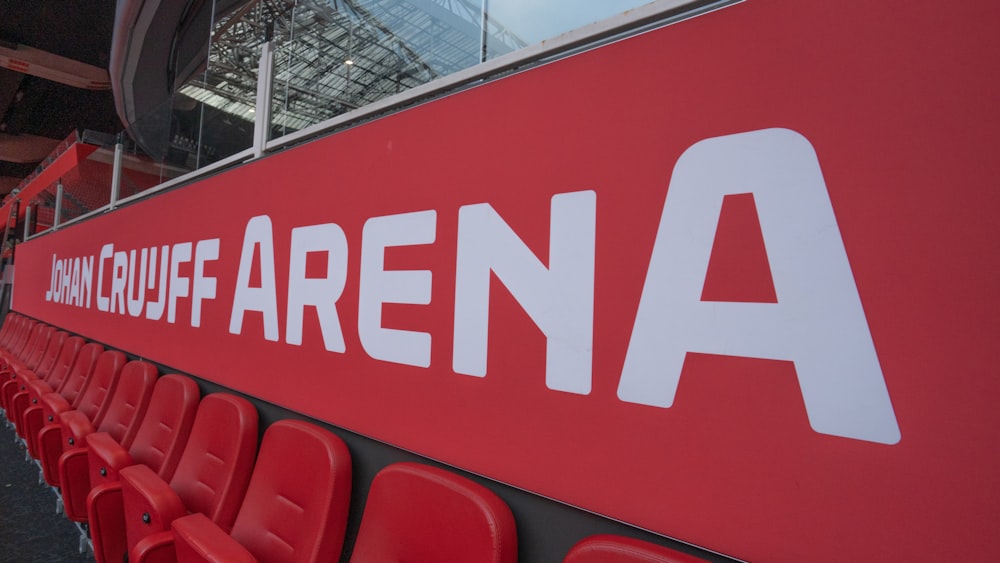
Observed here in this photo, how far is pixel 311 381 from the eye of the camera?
1.45m

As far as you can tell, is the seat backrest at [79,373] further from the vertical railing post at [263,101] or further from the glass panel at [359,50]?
the glass panel at [359,50]

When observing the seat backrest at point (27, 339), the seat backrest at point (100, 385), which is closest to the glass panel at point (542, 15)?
the seat backrest at point (100, 385)

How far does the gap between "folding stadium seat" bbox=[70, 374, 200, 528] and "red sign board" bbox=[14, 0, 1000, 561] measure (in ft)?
2.91

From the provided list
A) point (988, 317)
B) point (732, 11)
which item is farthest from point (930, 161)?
point (732, 11)

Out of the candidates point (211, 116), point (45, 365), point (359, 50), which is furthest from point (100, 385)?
point (359, 50)

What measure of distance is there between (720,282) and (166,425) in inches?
82.2

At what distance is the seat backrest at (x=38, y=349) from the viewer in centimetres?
404

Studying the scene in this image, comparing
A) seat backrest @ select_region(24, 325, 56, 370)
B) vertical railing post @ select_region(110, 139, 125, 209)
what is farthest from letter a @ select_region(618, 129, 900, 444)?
seat backrest @ select_region(24, 325, 56, 370)

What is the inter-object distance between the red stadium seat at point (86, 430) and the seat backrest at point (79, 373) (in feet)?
2.17

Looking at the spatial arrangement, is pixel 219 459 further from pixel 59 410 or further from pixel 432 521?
pixel 59 410

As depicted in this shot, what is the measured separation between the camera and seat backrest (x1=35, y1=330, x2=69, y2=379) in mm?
3635

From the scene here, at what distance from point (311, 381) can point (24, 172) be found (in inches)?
763

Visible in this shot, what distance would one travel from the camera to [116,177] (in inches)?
144

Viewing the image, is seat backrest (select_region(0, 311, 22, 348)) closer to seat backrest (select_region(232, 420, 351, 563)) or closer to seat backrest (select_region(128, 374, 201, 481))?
seat backrest (select_region(128, 374, 201, 481))
